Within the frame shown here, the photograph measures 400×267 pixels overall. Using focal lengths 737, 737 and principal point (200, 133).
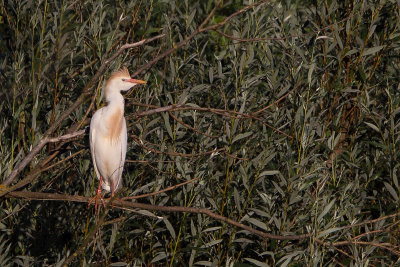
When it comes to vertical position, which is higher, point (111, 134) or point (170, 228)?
point (111, 134)

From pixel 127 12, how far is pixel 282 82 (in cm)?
114

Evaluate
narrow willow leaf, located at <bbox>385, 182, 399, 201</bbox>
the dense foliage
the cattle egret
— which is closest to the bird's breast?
the cattle egret

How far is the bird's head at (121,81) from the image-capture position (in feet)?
12.8

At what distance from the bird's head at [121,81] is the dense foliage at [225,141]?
0.07m

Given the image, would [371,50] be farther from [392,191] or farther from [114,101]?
[114,101]

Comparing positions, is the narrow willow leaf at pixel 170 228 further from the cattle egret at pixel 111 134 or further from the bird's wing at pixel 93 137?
the bird's wing at pixel 93 137

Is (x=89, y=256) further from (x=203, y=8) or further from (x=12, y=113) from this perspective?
(x=203, y=8)

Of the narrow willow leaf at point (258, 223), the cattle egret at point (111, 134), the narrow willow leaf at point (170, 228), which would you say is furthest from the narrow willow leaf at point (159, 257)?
the narrow willow leaf at point (258, 223)

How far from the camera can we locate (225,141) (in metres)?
4.15

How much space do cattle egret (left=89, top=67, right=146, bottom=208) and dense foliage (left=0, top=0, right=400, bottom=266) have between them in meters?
0.08

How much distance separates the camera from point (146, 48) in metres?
5.18

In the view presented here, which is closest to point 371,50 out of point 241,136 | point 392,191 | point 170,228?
point 392,191

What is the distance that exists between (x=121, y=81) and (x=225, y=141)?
69cm

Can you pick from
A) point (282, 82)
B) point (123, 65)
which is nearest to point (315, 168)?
point (282, 82)
